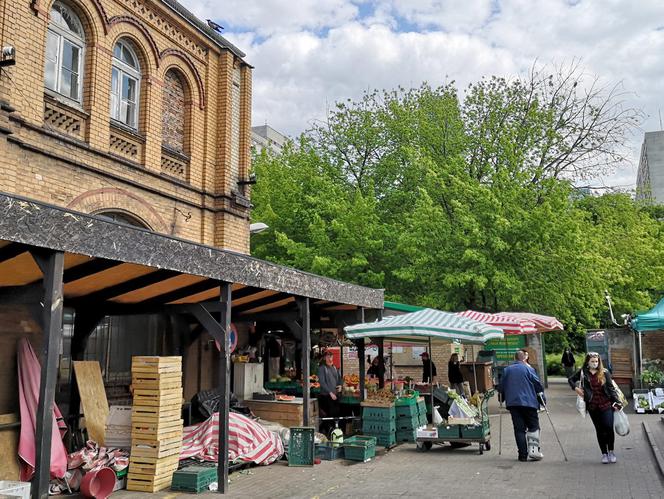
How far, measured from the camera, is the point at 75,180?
434 inches

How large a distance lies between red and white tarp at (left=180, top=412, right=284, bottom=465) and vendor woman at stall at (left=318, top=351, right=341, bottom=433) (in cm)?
277

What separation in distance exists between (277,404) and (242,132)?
7024 mm

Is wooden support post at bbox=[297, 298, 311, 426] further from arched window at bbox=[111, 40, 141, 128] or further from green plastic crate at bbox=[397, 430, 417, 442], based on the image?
arched window at bbox=[111, 40, 141, 128]

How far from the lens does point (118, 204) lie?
39.2 feet

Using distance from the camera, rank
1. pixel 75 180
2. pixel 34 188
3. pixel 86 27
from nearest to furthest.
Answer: pixel 34 188, pixel 75 180, pixel 86 27

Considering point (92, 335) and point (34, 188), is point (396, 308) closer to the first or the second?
point (92, 335)

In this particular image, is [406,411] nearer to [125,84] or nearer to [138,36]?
[125,84]

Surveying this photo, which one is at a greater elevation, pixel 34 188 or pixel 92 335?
pixel 34 188

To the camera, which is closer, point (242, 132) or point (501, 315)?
point (242, 132)

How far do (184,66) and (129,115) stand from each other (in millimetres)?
2134

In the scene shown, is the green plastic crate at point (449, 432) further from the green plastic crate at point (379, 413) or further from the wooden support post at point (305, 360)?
the wooden support post at point (305, 360)

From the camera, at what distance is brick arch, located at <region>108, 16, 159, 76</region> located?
40.8ft

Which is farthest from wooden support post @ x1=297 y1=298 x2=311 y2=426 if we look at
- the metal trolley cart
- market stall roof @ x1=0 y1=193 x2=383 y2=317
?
the metal trolley cart

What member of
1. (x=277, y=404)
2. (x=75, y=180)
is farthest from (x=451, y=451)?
(x=75, y=180)
